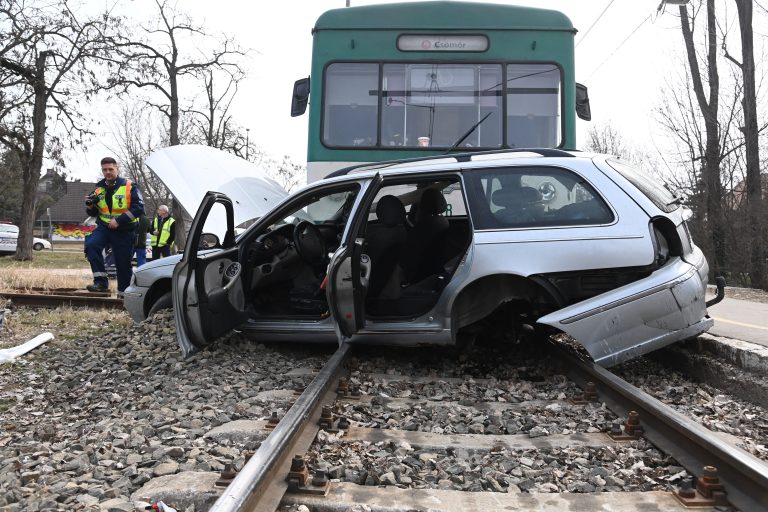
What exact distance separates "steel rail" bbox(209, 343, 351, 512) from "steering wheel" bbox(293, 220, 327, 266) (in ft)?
7.41

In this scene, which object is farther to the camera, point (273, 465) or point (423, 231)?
point (423, 231)

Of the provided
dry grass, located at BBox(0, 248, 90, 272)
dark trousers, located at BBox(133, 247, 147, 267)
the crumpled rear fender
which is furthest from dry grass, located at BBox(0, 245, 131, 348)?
dry grass, located at BBox(0, 248, 90, 272)

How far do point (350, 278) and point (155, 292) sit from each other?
2.86 m

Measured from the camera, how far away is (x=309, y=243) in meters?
6.29

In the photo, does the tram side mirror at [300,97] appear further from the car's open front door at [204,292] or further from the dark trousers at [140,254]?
the dark trousers at [140,254]

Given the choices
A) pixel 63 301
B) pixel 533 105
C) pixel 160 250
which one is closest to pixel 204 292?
pixel 533 105

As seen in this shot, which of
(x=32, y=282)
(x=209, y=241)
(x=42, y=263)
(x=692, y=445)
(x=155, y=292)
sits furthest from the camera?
(x=42, y=263)

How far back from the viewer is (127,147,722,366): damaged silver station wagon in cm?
473

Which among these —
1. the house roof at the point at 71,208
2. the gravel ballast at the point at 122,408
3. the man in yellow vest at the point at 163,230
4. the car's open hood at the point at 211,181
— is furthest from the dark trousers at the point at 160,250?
the house roof at the point at 71,208

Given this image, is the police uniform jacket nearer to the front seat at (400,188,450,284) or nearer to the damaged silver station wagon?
the damaged silver station wagon

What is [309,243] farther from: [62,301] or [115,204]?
[62,301]

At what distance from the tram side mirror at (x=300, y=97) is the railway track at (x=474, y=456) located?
472cm

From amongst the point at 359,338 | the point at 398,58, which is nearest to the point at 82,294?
the point at 398,58

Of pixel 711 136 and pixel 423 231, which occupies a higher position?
pixel 711 136
